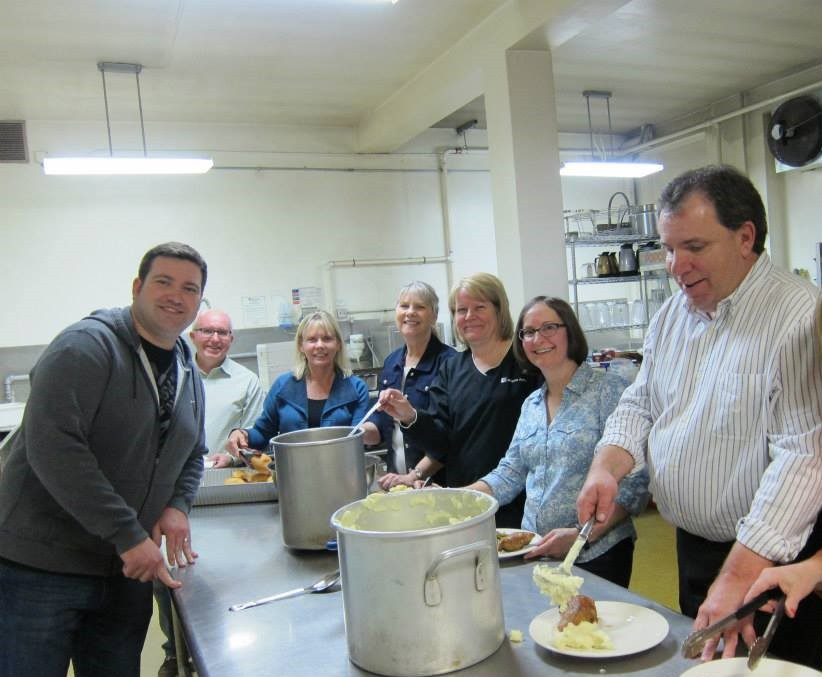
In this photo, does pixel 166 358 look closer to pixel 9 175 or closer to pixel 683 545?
pixel 683 545

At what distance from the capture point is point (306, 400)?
277 cm

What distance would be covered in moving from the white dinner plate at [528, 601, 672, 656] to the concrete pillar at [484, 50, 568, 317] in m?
2.72

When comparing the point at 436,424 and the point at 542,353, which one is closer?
the point at 542,353

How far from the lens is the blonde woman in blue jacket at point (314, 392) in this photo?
2723mm

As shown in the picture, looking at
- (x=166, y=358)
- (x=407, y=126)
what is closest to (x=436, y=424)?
(x=166, y=358)

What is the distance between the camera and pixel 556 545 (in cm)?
153

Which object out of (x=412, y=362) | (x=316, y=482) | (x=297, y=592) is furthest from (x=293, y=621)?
(x=412, y=362)

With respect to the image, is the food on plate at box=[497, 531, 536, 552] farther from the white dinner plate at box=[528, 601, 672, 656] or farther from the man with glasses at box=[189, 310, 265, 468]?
the man with glasses at box=[189, 310, 265, 468]

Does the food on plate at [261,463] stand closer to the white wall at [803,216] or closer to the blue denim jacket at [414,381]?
the blue denim jacket at [414,381]

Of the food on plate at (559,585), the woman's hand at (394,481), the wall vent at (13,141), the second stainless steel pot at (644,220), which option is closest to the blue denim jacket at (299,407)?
the woman's hand at (394,481)

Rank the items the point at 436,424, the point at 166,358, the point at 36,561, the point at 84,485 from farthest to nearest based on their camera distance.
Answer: the point at 436,424 < the point at 166,358 < the point at 36,561 < the point at 84,485

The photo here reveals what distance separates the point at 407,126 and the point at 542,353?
3.66m

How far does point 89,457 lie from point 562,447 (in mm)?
1126

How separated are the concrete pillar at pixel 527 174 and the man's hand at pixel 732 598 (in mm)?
2724
